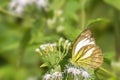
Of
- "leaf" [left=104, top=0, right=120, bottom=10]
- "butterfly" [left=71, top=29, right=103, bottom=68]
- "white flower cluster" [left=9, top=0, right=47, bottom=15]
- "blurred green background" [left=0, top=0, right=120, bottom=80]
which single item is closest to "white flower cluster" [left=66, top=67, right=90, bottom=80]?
"butterfly" [left=71, top=29, right=103, bottom=68]

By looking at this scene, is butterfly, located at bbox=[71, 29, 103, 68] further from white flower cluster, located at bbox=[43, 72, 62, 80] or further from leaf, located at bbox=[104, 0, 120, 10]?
leaf, located at bbox=[104, 0, 120, 10]

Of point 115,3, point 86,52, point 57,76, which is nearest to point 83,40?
point 86,52

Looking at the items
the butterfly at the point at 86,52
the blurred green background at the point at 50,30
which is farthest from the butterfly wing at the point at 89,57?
the blurred green background at the point at 50,30

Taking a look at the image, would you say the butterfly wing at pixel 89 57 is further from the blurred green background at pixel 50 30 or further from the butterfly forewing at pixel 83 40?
the blurred green background at pixel 50 30

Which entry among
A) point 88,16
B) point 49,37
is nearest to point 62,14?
point 49,37

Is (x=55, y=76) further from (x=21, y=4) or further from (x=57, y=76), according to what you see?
(x=21, y=4)
